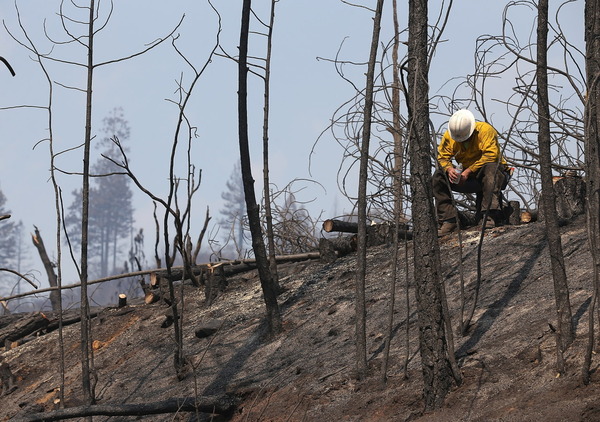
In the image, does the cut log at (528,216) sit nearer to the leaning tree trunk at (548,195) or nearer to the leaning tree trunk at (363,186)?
the leaning tree trunk at (363,186)

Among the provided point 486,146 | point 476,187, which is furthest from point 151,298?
A: point 486,146

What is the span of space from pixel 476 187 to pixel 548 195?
148 inches

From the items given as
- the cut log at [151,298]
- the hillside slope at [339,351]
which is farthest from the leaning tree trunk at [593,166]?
the cut log at [151,298]

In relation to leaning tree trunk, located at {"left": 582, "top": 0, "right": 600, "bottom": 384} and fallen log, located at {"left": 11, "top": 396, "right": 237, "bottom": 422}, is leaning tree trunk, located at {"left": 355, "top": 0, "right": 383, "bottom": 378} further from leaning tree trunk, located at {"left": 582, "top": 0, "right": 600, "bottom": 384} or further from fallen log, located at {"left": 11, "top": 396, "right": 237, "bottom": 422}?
leaning tree trunk, located at {"left": 582, "top": 0, "right": 600, "bottom": 384}

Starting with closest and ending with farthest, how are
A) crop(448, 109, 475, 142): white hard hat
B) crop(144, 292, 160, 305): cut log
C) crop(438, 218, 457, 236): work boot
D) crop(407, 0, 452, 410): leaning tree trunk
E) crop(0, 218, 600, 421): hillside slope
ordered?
1. crop(0, 218, 600, 421): hillside slope
2. crop(407, 0, 452, 410): leaning tree trunk
3. crop(448, 109, 475, 142): white hard hat
4. crop(438, 218, 457, 236): work boot
5. crop(144, 292, 160, 305): cut log

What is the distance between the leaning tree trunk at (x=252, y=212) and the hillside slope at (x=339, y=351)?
0.29m

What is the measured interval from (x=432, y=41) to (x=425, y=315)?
2.05 metres

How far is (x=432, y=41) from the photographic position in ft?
20.0

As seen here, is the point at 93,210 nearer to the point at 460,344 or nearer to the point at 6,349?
the point at 6,349

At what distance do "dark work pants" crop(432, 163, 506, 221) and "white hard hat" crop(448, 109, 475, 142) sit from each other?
46 centimetres

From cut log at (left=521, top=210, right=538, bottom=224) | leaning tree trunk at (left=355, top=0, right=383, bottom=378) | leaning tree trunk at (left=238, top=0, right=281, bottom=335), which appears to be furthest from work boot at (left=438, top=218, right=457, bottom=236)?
leaning tree trunk at (left=355, top=0, right=383, bottom=378)

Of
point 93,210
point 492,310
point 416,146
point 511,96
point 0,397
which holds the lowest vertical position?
point 0,397

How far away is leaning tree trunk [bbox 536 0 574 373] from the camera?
5.77 metres

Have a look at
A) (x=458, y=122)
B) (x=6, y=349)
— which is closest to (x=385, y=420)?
(x=458, y=122)
